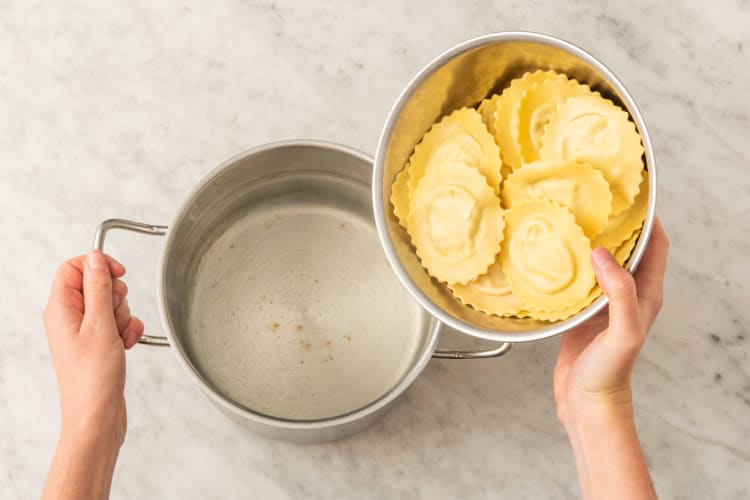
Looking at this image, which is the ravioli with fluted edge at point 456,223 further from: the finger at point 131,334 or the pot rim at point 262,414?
the finger at point 131,334

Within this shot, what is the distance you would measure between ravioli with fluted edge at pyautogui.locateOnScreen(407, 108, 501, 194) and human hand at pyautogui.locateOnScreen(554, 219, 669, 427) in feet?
0.57

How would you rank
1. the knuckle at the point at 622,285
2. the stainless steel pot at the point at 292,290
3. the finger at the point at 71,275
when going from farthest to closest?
the stainless steel pot at the point at 292,290 → the finger at the point at 71,275 → the knuckle at the point at 622,285

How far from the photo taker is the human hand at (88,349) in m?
0.83

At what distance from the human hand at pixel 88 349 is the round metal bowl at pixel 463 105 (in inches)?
11.8

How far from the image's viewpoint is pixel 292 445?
3.43ft

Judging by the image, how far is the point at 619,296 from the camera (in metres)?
0.74

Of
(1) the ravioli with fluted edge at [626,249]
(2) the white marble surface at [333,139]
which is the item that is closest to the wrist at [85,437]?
(2) the white marble surface at [333,139]

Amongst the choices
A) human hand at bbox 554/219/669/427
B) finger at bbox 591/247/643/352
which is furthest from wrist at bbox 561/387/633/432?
finger at bbox 591/247/643/352

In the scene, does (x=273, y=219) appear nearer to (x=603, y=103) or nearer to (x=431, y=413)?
(x=431, y=413)

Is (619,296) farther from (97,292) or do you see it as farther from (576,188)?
(97,292)

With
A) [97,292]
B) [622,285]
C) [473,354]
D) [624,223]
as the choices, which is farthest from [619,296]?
[97,292]

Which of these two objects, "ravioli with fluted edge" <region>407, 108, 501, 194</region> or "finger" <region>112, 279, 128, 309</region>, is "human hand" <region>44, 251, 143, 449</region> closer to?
"finger" <region>112, 279, 128, 309</region>

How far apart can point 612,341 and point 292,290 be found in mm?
449

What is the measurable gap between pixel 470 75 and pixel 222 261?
0.43 m
